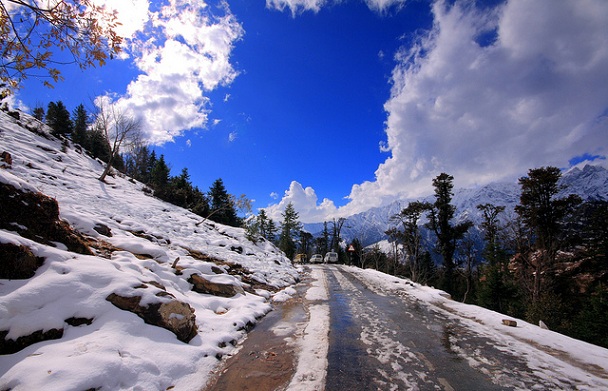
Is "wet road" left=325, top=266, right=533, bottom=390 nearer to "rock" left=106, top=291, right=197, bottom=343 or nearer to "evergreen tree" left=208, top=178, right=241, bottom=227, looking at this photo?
"rock" left=106, top=291, right=197, bottom=343

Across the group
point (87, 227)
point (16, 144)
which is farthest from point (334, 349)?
point (16, 144)

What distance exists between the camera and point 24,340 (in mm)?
3406

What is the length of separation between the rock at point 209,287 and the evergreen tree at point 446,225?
22.5 m

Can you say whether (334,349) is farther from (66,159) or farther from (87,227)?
(66,159)

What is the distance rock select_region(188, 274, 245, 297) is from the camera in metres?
8.54

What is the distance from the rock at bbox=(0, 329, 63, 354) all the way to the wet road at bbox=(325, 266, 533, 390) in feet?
13.8

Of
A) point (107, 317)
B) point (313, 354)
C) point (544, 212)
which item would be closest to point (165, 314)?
point (107, 317)

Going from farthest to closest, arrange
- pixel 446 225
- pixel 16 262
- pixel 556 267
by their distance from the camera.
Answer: pixel 446 225
pixel 556 267
pixel 16 262

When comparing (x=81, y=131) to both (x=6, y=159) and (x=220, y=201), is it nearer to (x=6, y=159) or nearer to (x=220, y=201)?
(x=220, y=201)

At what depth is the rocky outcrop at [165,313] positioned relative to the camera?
4809 mm

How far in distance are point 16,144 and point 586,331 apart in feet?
121

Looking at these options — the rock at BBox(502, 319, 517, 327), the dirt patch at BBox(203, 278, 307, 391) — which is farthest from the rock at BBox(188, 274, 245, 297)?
the rock at BBox(502, 319, 517, 327)

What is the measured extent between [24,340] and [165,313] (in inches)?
80.4

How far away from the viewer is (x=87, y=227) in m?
8.58
